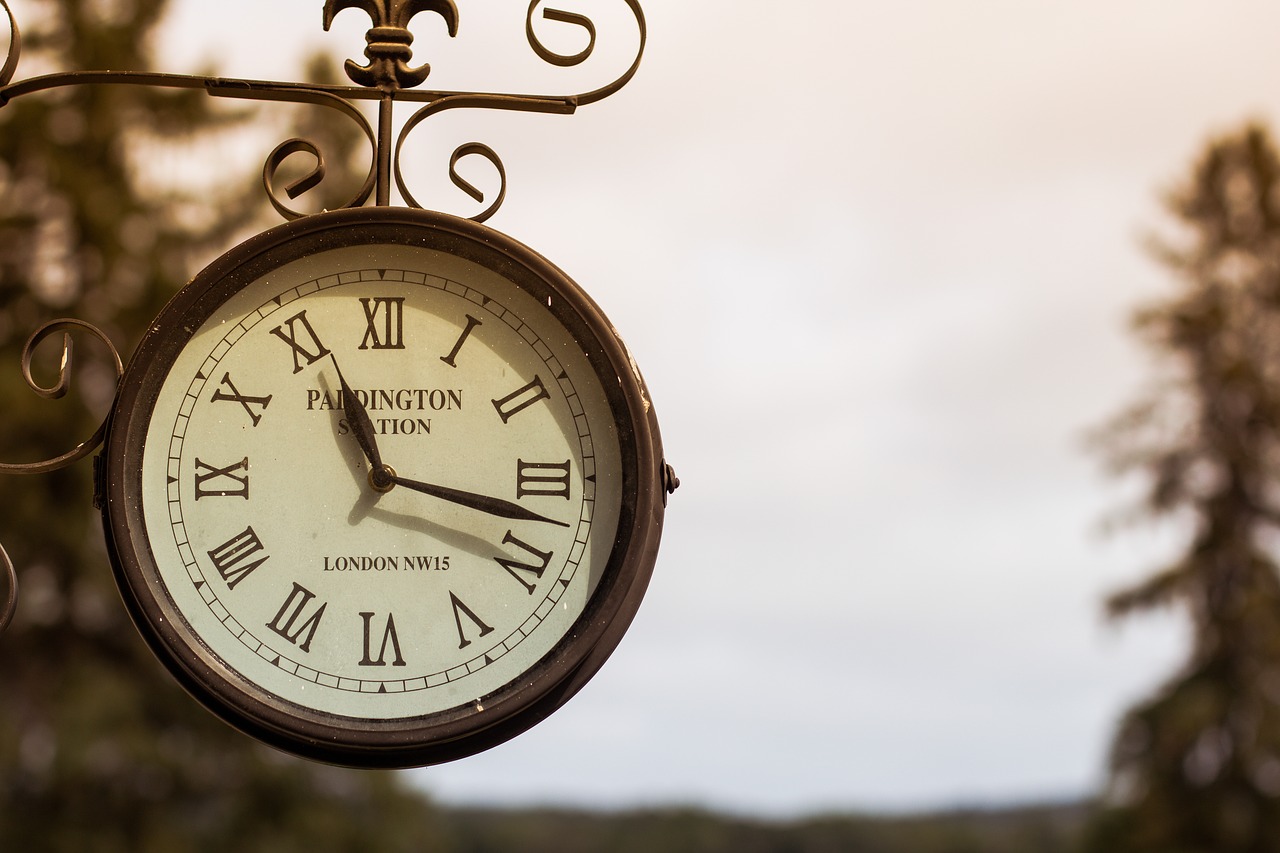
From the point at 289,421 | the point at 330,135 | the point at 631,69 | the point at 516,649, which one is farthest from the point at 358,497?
the point at 330,135

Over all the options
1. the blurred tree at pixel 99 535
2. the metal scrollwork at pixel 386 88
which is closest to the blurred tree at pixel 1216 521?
the blurred tree at pixel 99 535

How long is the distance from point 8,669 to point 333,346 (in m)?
16.6

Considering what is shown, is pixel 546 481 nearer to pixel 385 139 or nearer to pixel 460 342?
pixel 460 342

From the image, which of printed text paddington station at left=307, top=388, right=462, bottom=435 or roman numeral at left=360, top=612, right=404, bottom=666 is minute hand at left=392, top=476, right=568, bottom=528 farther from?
roman numeral at left=360, top=612, right=404, bottom=666

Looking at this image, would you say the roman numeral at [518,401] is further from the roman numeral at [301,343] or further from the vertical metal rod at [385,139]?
the vertical metal rod at [385,139]

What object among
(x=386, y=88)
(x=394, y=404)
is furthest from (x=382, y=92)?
(x=394, y=404)

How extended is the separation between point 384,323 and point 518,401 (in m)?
0.27

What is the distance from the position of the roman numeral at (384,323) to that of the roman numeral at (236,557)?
0.38m

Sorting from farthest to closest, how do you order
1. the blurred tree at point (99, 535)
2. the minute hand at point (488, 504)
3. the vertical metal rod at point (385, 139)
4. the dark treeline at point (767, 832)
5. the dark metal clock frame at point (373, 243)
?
the dark treeline at point (767, 832) < the blurred tree at point (99, 535) < the vertical metal rod at point (385, 139) < the minute hand at point (488, 504) < the dark metal clock frame at point (373, 243)

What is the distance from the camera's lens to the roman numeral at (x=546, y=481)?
2717mm

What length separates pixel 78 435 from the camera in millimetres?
17094

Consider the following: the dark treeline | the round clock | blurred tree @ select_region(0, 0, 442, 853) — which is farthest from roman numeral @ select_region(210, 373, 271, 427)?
the dark treeline

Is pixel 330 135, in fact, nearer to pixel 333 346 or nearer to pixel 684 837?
pixel 684 837

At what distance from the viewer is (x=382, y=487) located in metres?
2.71
